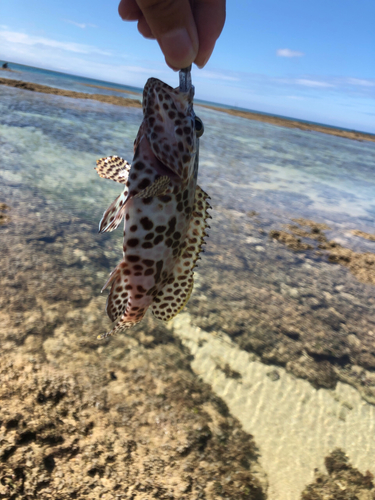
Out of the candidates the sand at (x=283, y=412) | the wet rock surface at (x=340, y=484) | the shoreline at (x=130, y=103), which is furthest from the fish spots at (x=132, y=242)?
the shoreline at (x=130, y=103)

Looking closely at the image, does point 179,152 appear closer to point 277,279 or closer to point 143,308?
point 143,308

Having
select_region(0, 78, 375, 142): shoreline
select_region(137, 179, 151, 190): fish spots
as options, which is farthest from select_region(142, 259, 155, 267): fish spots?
select_region(0, 78, 375, 142): shoreline

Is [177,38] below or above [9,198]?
above

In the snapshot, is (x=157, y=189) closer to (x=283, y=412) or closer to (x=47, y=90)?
(x=283, y=412)

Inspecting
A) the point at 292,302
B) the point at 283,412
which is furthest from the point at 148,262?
the point at 292,302

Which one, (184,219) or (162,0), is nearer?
(162,0)

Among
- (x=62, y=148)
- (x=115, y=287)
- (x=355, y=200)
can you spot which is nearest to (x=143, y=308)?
(x=115, y=287)

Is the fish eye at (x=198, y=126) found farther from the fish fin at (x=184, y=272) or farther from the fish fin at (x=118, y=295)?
the fish fin at (x=118, y=295)
